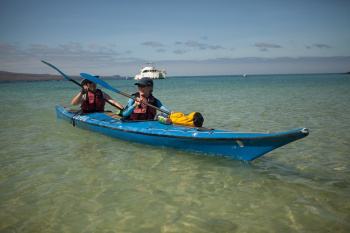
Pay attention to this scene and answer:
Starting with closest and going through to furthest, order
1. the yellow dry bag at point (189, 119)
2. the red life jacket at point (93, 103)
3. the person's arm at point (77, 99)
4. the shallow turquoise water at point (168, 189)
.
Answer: the shallow turquoise water at point (168, 189) → the yellow dry bag at point (189, 119) → the person's arm at point (77, 99) → the red life jacket at point (93, 103)

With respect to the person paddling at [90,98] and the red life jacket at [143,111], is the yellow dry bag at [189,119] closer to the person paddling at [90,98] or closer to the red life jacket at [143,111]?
the red life jacket at [143,111]

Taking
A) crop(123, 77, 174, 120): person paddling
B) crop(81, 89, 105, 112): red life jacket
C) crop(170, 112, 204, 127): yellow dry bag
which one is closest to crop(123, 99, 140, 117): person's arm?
crop(123, 77, 174, 120): person paddling

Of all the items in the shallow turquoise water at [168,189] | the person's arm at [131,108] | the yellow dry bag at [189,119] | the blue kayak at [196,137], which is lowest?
the shallow turquoise water at [168,189]

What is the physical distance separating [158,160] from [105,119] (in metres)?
2.83

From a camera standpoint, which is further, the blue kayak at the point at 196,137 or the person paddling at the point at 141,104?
the person paddling at the point at 141,104

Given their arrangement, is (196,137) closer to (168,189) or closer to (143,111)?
(168,189)

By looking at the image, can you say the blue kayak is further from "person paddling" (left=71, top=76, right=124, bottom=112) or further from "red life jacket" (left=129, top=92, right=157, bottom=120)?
"person paddling" (left=71, top=76, right=124, bottom=112)

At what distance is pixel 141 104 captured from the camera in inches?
248

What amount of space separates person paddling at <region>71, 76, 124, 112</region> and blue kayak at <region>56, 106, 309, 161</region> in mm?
673

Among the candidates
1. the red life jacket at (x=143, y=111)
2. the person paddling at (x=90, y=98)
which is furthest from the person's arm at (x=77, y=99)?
the red life jacket at (x=143, y=111)

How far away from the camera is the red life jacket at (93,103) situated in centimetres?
763

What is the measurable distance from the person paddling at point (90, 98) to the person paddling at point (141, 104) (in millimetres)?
1171

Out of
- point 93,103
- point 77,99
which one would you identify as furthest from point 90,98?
point 77,99

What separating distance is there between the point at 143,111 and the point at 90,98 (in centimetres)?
234
